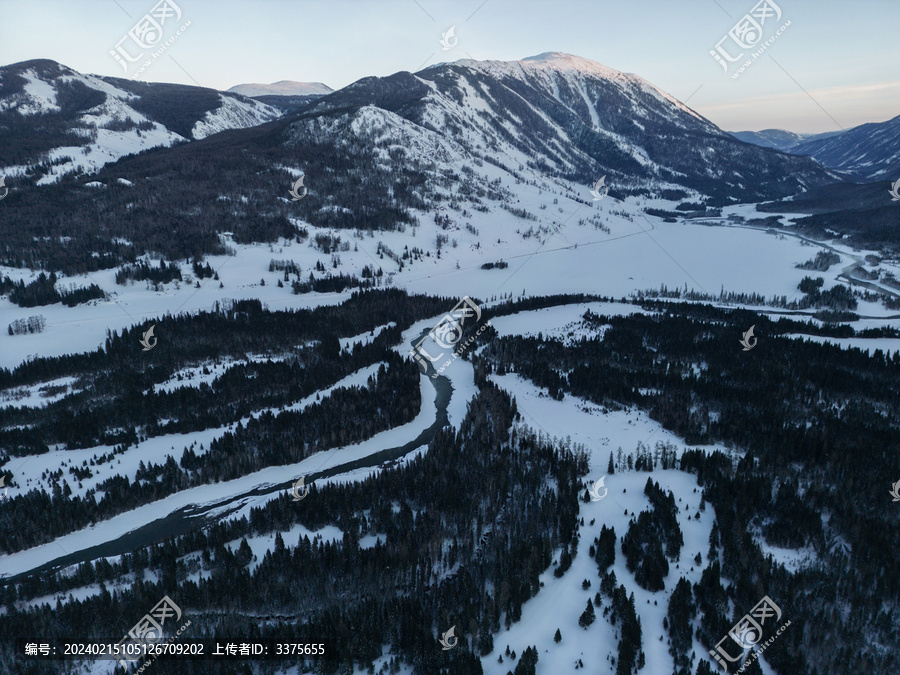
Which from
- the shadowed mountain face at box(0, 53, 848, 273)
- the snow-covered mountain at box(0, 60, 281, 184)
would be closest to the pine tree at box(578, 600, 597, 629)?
the shadowed mountain face at box(0, 53, 848, 273)

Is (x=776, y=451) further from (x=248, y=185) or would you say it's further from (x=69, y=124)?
(x=69, y=124)

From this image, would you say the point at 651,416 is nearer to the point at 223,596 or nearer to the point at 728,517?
the point at 728,517

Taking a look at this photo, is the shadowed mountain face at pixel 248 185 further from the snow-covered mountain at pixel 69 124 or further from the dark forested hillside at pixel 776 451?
the dark forested hillside at pixel 776 451

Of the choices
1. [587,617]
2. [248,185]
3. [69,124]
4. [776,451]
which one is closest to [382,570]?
[587,617]

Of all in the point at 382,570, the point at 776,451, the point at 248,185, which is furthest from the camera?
the point at 248,185

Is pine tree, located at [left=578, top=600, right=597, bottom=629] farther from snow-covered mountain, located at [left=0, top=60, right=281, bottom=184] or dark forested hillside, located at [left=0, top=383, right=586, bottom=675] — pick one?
snow-covered mountain, located at [left=0, top=60, right=281, bottom=184]

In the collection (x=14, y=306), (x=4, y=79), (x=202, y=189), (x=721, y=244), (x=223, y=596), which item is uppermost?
(x=4, y=79)

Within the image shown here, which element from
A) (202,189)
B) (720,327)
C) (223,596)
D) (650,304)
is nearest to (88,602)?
(223,596)

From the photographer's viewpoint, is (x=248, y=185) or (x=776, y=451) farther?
(x=248, y=185)
